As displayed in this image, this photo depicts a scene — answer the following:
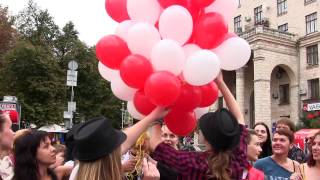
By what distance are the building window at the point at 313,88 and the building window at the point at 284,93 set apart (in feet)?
7.72

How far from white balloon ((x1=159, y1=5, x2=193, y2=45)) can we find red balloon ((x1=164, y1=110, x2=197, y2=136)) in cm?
65

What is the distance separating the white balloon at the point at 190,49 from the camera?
3.93 metres

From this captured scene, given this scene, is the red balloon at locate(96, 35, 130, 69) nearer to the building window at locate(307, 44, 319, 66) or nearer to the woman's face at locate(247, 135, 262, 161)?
the woman's face at locate(247, 135, 262, 161)

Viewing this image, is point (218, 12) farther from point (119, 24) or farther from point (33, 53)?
point (33, 53)

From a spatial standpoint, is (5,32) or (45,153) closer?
(45,153)

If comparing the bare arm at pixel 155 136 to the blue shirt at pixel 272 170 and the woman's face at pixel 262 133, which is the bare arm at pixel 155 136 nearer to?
the blue shirt at pixel 272 170

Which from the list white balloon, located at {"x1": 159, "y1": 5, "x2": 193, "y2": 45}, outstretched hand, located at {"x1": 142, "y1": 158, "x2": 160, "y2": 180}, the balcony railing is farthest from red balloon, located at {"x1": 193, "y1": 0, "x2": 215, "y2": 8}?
the balcony railing

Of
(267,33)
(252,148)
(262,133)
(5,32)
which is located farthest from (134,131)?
(267,33)

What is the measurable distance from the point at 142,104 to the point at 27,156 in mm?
1094

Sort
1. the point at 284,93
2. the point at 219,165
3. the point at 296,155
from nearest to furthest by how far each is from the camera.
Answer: the point at 219,165
the point at 296,155
the point at 284,93

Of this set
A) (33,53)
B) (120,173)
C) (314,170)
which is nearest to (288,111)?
(33,53)

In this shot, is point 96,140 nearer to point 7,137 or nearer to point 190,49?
point 190,49

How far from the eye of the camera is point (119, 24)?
4.40 meters

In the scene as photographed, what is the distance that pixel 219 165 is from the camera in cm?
323
